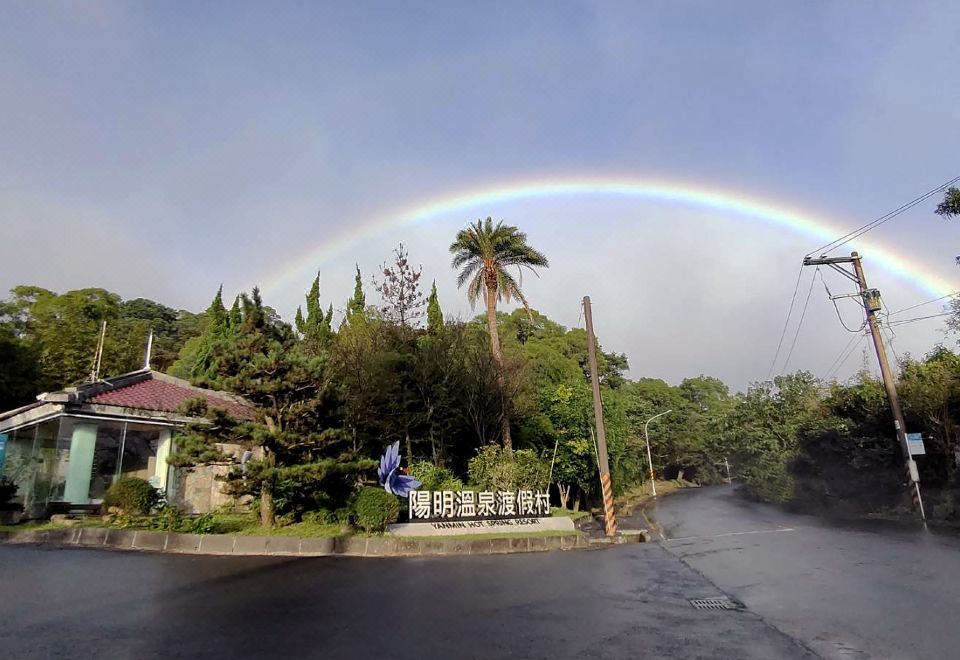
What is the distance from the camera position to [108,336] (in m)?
35.7

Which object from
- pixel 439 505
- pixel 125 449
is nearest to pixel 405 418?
pixel 439 505

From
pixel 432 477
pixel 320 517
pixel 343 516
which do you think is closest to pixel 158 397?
pixel 320 517

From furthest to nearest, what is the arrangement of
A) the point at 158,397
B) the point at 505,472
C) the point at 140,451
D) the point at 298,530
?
1. the point at 158,397
2. the point at 505,472
3. the point at 140,451
4. the point at 298,530

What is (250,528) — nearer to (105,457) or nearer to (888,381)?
(105,457)

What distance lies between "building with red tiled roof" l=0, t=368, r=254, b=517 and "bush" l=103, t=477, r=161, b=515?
1470 millimetres

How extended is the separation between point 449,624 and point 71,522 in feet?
39.3

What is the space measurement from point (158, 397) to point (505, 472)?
1180 cm

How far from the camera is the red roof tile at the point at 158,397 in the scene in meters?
16.7

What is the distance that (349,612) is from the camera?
664 cm

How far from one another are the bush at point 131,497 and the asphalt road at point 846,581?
12.6m

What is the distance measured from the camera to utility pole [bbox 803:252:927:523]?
17844mm

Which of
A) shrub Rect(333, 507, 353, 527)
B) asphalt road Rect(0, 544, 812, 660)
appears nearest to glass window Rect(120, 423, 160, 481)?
asphalt road Rect(0, 544, 812, 660)

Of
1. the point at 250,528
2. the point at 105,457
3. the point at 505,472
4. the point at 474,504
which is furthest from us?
the point at 505,472

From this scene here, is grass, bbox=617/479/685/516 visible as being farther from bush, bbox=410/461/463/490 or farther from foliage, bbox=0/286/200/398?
foliage, bbox=0/286/200/398
